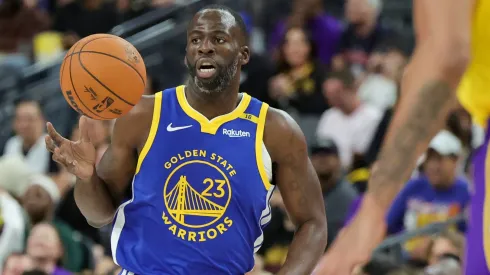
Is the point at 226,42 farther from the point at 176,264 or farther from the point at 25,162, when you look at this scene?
the point at 25,162

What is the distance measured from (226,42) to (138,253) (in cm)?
107

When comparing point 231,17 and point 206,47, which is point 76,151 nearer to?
point 206,47

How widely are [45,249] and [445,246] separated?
121 inches

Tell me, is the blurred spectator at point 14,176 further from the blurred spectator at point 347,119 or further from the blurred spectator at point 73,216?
the blurred spectator at point 347,119

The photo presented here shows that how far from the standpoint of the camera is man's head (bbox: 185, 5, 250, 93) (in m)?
4.50

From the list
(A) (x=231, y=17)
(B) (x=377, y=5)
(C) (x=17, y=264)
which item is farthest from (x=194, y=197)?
(B) (x=377, y=5)

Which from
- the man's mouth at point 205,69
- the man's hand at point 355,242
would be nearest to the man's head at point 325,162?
the man's mouth at point 205,69

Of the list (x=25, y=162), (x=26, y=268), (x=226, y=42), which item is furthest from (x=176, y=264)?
(x=25, y=162)

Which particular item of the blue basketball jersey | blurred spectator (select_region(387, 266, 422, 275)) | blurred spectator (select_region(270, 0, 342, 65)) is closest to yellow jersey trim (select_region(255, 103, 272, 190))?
the blue basketball jersey

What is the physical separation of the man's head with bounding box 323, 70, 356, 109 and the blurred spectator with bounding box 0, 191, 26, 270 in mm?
3184

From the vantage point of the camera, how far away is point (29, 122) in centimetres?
973

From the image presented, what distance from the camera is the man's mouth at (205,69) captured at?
4496 millimetres

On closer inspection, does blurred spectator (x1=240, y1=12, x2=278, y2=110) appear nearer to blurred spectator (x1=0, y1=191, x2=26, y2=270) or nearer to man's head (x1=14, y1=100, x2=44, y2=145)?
man's head (x1=14, y1=100, x2=44, y2=145)

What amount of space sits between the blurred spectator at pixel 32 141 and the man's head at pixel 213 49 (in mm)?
5426
